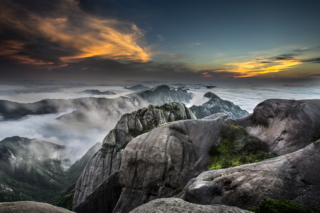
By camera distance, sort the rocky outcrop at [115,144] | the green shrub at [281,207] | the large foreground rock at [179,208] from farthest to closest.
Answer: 1. the rocky outcrop at [115,144]
2. the large foreground rock at [179,208]
3. the green shrub at [281,207]

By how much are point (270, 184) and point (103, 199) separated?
3256cm

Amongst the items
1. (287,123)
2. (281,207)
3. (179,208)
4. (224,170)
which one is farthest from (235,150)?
(179,208)

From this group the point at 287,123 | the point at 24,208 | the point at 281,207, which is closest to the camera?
the point at 281,207

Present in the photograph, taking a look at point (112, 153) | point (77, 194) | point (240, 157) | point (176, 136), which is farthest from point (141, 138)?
point (77, 194)

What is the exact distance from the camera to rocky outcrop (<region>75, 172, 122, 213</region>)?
29812mm

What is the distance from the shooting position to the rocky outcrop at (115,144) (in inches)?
1919

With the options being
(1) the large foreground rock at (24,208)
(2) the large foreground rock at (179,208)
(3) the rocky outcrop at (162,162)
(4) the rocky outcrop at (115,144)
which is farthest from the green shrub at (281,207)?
(4) the rocky outcrop at (115,144)

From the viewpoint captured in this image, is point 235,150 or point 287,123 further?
point 235,150

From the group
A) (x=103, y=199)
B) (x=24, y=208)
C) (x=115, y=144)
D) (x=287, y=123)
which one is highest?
(x=287, y=123)

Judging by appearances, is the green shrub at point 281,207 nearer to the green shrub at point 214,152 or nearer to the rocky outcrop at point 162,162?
the rocky outcrop at point 162,162

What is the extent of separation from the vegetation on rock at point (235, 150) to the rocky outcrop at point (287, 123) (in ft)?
6.45

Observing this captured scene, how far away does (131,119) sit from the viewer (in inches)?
2219

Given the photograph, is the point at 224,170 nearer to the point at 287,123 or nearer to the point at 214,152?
the point at 214,152

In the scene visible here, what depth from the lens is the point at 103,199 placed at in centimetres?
3023
